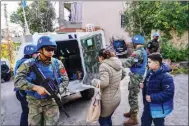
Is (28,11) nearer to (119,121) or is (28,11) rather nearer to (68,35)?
(68,35)

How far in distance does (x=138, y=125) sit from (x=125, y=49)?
1326 centimetres

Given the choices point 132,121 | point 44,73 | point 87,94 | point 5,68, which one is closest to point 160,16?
point 87,94

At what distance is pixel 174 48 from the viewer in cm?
1266

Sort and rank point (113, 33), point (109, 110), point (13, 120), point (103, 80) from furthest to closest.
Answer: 1. point (113, 33)
2. point (13, 120)
3. point (109, 110)
4. point (103, 80)

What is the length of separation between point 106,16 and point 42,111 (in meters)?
17.9

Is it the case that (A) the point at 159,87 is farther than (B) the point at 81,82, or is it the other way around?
(B) the point at 81,82

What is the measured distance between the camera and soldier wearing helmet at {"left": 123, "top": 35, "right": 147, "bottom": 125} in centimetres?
533

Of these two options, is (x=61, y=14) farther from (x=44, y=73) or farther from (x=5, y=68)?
(x=44, y=73)

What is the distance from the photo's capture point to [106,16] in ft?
69.7

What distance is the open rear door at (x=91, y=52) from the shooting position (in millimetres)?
6449

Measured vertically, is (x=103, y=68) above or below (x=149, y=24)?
below

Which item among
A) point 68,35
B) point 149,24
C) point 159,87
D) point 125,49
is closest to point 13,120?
point 68,35

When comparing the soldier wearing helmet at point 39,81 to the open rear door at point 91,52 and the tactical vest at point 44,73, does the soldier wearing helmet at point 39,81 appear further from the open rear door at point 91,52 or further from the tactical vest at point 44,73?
the open rear door at point 91,52

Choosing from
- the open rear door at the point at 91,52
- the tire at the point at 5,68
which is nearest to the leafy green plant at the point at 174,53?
the open rear door at the point at 91,52
